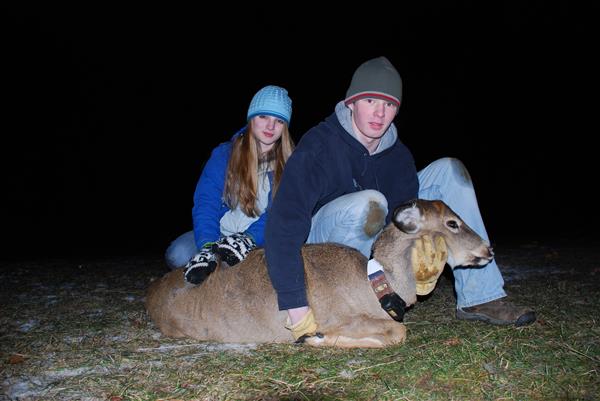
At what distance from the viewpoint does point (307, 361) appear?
130 inches

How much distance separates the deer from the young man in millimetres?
171

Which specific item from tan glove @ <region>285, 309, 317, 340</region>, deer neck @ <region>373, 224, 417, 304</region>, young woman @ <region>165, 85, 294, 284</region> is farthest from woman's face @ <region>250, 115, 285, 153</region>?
tan glove @ <region>285, 309, 317, 340</region>

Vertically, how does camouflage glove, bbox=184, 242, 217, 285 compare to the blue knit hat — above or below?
below

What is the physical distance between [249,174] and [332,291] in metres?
1.56

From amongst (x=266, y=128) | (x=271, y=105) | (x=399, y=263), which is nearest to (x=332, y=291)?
(x=399, y=263)

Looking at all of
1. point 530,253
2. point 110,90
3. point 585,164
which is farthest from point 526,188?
point 110,90

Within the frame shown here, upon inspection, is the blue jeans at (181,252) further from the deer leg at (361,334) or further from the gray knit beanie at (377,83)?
the gray knit beanie at (377,83)

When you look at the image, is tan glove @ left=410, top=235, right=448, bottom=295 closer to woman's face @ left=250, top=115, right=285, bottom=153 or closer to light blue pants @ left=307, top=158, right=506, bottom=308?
light blue pants @ left=307, top=158, right=506, bottom=308

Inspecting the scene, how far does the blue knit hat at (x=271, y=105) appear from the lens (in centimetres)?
489

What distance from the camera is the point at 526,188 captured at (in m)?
21.7

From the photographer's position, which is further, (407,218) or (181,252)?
(181,252)

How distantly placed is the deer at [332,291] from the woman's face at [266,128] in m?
1.34

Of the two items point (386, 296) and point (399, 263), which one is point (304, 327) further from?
point (399, 263)

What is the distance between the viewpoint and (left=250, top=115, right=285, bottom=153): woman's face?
194 inches
